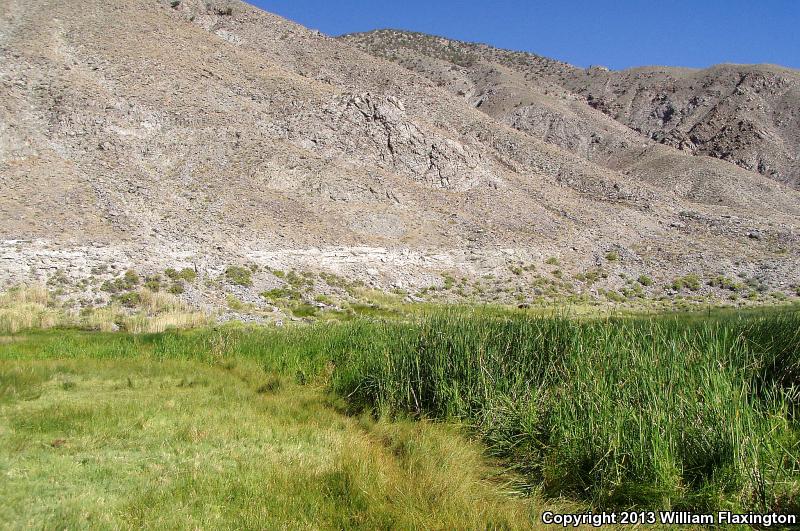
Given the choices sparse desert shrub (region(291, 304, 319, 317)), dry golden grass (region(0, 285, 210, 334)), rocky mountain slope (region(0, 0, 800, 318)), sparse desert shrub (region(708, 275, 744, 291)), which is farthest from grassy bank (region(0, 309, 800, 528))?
sparse desert shrub (region(708, 275, 744, 291))

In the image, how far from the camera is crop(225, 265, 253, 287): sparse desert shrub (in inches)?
1055

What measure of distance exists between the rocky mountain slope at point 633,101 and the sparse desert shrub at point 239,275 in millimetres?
54165

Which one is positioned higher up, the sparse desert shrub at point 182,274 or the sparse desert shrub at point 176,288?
the sparse desert shrub at point 182,274

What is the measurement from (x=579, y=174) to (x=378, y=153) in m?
21.9

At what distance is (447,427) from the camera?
902 centimetres

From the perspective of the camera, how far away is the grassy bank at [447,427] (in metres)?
6.13

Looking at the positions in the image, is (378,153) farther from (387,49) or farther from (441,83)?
(387,49)

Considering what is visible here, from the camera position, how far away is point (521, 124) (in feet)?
236

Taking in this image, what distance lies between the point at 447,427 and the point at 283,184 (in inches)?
1254

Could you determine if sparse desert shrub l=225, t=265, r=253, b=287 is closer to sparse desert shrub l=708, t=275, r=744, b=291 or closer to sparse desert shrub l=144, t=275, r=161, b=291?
sparse desert shrub l=144, t=275, r=161, b=291

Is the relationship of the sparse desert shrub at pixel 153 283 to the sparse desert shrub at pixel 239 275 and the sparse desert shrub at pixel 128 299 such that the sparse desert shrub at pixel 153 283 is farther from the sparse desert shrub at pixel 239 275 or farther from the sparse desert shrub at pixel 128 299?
the sparse desert shrub at pixel 239 275

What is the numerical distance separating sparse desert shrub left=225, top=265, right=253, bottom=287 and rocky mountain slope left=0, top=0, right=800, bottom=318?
0.72 feet

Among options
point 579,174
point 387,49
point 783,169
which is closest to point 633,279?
point 579,174

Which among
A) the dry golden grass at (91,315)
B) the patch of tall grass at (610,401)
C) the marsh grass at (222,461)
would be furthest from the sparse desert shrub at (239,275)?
the patch of tall grass at (610,401)
